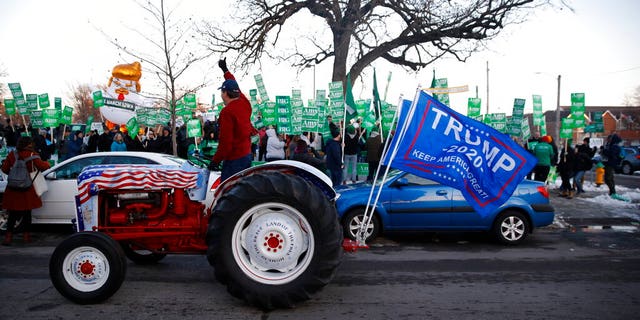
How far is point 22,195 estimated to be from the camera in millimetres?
7609

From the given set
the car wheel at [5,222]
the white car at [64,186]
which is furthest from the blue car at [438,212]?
the car wheel at [5,222]

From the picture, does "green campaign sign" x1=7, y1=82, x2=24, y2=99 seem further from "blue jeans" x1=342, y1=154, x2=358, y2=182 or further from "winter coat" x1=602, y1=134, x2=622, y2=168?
"winter coat" x1=602, y1=134, x2=622, y2=168

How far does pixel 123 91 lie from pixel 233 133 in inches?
531

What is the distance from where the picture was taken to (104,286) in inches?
174

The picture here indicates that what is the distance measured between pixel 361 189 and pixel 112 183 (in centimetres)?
462

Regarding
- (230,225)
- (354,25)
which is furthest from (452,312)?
(354,25)

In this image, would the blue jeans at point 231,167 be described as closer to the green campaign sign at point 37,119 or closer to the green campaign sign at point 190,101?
the green campaign sign at point 190,101

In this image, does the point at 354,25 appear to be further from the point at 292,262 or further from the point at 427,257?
the point at 292,262

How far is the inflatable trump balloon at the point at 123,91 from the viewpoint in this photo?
1474 cm

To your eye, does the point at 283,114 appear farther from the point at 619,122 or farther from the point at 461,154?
the point at 619,122

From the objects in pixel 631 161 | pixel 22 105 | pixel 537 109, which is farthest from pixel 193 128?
pixel 631 161

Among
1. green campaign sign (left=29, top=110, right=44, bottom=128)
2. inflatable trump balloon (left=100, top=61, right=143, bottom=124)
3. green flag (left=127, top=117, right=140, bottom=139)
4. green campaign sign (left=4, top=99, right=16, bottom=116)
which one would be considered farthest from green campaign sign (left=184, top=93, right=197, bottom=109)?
green campaign sign (left=4, top=99, right=16, bottom=116)

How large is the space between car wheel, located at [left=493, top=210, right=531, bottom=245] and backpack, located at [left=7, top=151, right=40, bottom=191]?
26.3 feet

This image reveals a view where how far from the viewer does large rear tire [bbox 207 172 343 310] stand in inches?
167
